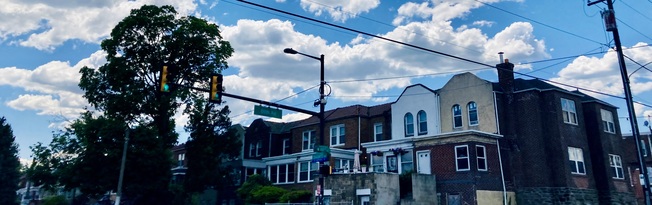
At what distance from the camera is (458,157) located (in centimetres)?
3112

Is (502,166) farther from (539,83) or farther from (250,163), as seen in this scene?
(250,163)

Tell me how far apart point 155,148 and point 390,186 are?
16754 millimetres

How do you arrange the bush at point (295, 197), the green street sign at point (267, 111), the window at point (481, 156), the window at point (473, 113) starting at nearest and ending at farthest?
the green street sign at point (267, 111), the window at point (481, 156), the window at point (473, 113), the bush at point (295, 197)

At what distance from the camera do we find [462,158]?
30.9 meters

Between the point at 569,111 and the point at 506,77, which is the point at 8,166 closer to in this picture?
the point at 506,77

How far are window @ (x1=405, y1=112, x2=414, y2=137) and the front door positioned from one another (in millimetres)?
4693

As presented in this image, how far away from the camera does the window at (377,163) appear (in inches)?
1415

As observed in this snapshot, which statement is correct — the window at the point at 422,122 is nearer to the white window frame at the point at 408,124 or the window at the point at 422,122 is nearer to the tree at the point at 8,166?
the white window frame at the point at 408,124

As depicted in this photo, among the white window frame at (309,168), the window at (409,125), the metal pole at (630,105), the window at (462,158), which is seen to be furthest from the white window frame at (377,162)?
the metal pole at (630,105)

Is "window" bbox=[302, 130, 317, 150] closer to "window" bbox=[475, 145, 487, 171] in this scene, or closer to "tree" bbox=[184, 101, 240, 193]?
"tree" bbox=[184, 101, 240, 193]

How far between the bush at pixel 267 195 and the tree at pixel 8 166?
47796mm

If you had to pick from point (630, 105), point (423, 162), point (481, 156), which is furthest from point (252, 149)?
point (630, 105)

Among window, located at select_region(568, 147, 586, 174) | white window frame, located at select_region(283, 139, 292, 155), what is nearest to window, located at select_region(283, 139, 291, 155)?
white window frame, located at select_region(283, 139, 292, 155)

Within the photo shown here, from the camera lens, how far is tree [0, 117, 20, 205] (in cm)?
6775
